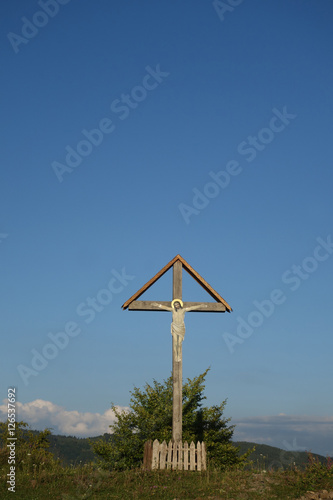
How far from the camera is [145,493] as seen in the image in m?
13.1

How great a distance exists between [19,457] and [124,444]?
784cm

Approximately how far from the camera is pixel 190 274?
1905cm

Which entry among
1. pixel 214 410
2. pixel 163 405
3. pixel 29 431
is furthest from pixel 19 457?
pixel 214 410

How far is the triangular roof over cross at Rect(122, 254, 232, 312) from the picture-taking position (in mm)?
18297

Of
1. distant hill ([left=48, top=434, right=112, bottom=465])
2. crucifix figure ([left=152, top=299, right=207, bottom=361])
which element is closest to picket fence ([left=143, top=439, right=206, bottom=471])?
crucifix figure ([left=152, top=299, right=207, bottom=361])

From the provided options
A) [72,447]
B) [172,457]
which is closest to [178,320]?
[172,457]

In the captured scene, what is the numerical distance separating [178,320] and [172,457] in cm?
474

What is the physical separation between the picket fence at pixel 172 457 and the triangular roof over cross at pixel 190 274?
4.88 metres

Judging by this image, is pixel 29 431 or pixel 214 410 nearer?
pixel 29 431

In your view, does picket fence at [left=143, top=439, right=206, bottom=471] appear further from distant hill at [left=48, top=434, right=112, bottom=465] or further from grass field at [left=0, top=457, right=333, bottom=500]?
distant hill at [left=48, top=434, right=112, bottom=465]

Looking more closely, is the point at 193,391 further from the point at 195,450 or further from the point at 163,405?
the point at 195,450

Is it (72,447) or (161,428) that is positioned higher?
(161,428)

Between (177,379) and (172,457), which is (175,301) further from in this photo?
(172,457)

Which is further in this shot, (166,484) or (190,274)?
(190,274)
